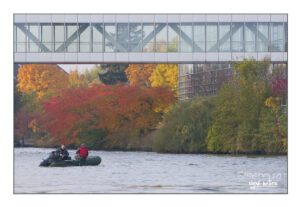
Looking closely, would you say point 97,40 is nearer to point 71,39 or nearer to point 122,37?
point 71,39

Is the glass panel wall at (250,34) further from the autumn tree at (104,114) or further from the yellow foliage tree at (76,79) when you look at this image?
the yellow foliage tree at (76,79)

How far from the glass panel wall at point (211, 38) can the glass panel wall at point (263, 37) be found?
8.09ft

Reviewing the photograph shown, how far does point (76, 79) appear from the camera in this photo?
10938cm

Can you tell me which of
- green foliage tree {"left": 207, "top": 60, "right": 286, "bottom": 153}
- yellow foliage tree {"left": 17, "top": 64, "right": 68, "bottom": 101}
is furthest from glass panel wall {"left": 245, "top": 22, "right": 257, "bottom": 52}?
yellow foliage tree {"left": 17, "top": 64, "right": 68, "bottom": 101}

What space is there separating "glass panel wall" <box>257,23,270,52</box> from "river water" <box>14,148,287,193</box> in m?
6.57

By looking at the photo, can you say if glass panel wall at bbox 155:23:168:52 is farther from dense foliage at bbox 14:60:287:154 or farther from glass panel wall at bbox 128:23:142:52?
dense foliage at bbox 14:60:287:154

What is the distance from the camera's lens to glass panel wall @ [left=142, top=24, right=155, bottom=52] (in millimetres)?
66250

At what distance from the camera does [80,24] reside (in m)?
67.4

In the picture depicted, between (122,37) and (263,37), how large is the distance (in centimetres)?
815

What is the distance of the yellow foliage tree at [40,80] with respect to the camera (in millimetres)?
102500

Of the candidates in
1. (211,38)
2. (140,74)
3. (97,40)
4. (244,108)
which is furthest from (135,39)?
(140,74)

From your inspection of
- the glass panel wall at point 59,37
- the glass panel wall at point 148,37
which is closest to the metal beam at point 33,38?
the glass panel wall at point 59,37
